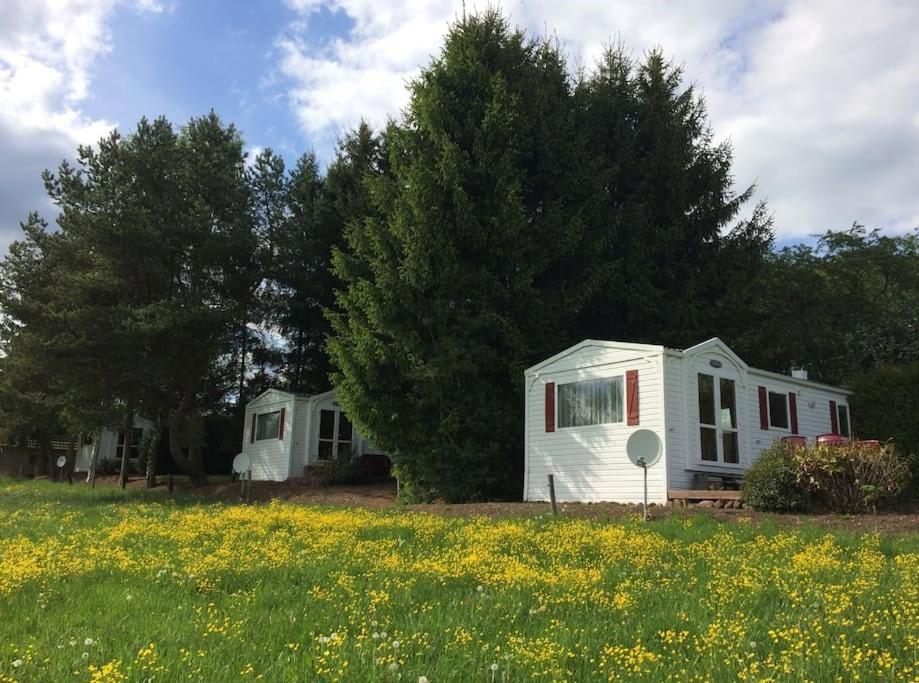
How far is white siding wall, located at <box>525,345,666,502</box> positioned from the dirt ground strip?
111 cm

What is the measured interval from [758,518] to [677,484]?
3.32 m

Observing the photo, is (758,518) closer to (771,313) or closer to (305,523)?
(305,523)

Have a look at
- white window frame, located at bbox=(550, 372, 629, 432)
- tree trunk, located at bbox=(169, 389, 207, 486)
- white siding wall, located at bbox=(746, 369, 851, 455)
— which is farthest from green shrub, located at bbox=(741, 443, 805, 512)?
tree trunk, located at bbox=(169, 389, 207, 486)

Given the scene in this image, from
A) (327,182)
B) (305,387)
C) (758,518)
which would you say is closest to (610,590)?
(758,518)

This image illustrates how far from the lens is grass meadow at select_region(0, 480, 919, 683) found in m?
4.37

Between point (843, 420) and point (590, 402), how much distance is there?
8227 millimetres

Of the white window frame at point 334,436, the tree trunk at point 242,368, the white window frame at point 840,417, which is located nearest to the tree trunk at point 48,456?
the tree trunk at point 242,368

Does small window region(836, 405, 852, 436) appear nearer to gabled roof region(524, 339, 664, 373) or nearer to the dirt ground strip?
the dirt ground strip

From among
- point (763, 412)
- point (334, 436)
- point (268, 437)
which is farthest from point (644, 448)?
point (268, 437)

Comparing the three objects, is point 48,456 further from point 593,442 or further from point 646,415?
point 646,415

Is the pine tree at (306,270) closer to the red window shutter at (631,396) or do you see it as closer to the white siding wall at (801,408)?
the red window shutter at (631,396)

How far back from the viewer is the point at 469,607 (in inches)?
234

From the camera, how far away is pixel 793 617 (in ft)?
17.5

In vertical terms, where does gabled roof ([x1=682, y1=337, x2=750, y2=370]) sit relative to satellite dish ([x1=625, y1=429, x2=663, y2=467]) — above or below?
above
